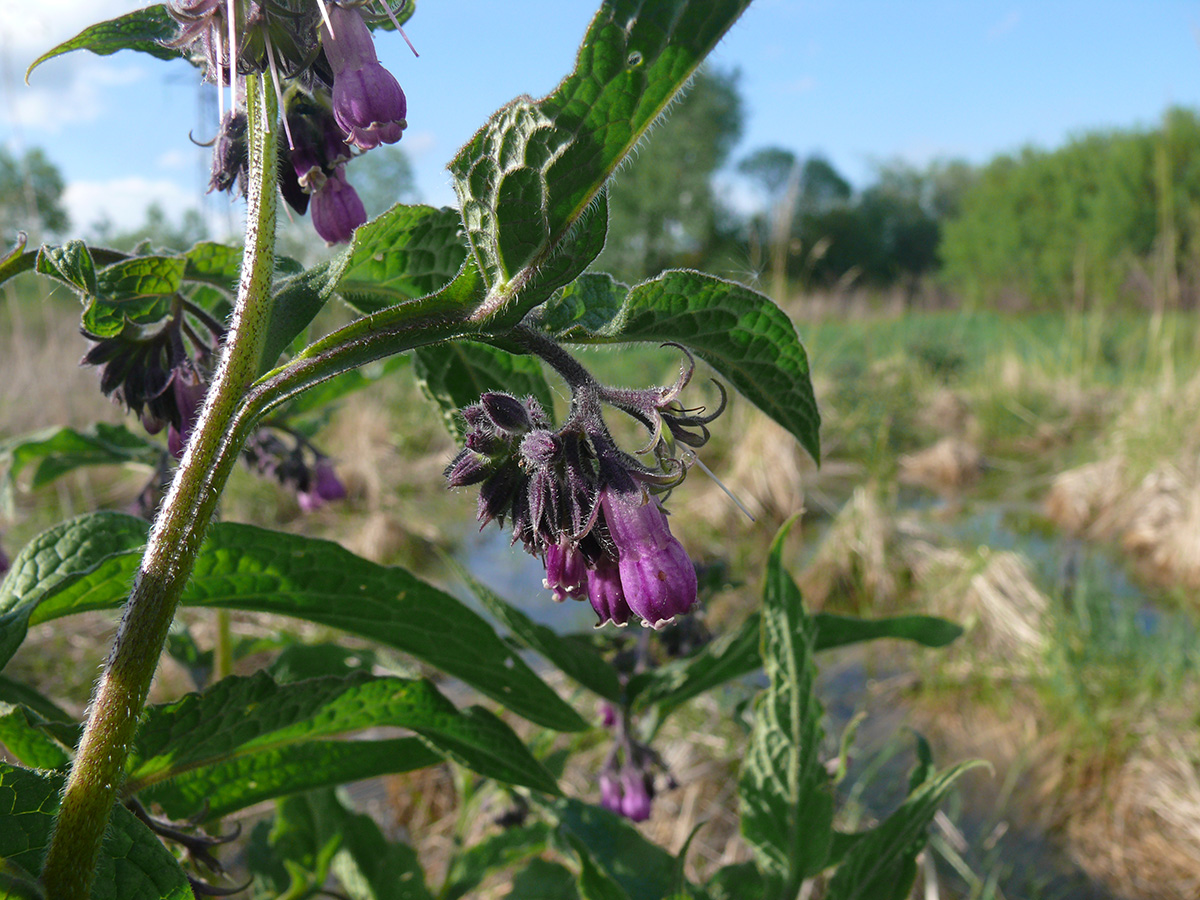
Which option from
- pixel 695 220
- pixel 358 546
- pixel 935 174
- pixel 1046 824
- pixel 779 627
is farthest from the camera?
pixel 935 174

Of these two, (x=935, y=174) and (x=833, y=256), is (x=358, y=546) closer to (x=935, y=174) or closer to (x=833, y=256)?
(x=833, y=256)

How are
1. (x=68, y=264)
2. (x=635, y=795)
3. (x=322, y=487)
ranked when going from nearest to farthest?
(x=68, y=264), (x=635, y=795), (x=322, y=487)

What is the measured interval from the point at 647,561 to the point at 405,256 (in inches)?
14.3

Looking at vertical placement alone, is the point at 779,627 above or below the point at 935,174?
below

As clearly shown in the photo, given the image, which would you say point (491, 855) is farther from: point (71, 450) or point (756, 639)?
point (71, 450)

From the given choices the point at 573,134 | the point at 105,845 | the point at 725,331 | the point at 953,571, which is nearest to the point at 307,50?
the point at 573,134

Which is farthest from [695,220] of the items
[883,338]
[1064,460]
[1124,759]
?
[1124,759]

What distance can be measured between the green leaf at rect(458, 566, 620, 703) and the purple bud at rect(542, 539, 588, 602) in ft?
1.08

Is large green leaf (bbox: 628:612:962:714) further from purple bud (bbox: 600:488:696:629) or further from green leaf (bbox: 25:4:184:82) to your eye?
green leaf (bbox: 25:4:184:82)

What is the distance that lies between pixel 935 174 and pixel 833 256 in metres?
21.4

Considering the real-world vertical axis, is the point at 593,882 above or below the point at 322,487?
below

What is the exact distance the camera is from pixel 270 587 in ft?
2.63

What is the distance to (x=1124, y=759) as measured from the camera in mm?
3145

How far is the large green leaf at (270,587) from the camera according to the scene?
78 centimetres
